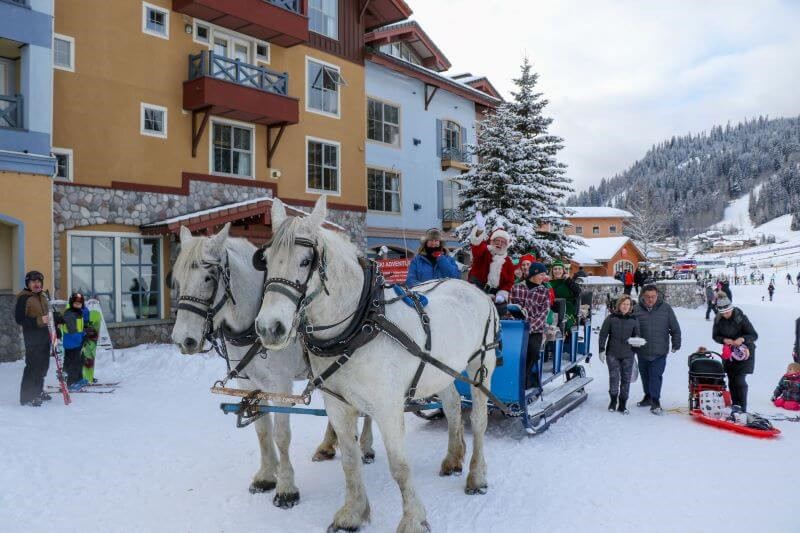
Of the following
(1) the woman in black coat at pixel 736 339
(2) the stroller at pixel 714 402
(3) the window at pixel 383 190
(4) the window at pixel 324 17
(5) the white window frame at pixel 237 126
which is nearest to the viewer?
(2) the stroller at pixel 714 402

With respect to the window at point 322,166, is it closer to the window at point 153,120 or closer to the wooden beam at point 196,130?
the wooden beam at point 196,130

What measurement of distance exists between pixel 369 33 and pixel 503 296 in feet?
54.8

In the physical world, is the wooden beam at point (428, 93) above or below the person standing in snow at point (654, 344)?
above

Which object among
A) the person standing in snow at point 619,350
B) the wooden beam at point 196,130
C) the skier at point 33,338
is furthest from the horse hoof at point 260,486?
the wooden beam at point 196,130

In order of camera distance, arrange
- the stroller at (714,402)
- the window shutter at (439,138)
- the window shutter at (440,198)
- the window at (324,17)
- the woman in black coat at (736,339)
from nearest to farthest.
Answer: the stroller at (714,402) < the woman in black coat at (736,339) < the window at (324,17) < the window shutter at (439,138) < the window shutter at (440,198)

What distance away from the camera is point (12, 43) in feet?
37.5

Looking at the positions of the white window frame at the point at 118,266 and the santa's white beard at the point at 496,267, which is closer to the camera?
the santa's white beard at the point at 496,267

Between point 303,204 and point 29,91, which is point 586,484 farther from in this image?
point 303,204

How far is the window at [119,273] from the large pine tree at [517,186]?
10181 millimetres

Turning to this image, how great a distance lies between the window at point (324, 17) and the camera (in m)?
18.6

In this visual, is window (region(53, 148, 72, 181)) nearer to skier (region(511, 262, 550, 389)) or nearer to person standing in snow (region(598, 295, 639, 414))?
skier (region(511, 262, 550, 389))

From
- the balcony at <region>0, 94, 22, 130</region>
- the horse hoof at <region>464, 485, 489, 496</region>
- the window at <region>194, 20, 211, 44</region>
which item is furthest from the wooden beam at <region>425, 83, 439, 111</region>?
the horse hoof at <region>464, 485, 489, 496</region>

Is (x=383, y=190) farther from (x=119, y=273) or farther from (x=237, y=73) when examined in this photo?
(x=119, y=273)

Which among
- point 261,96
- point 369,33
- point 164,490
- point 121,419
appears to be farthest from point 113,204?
point 369,33
